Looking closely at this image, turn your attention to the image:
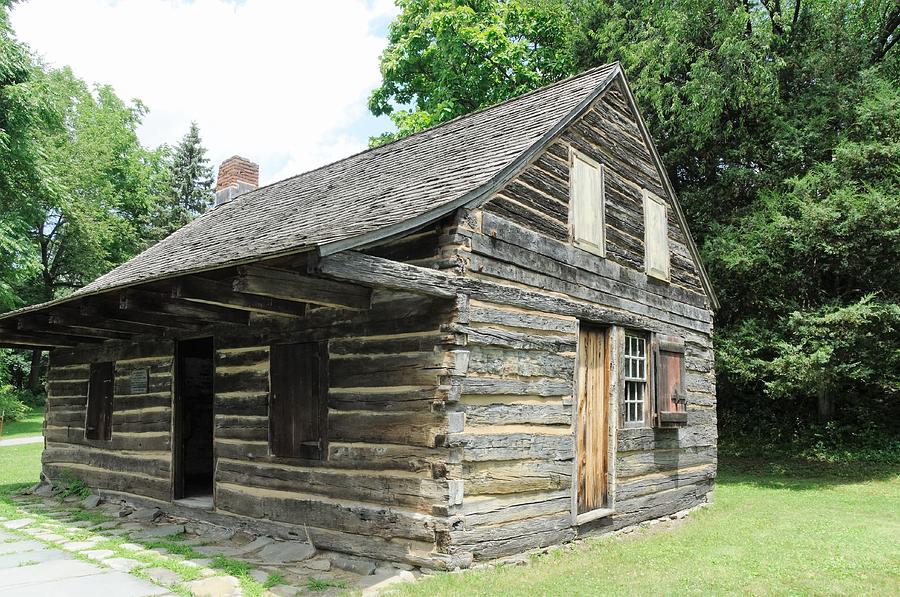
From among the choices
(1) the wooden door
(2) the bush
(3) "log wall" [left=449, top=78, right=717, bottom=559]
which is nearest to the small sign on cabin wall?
(3) "log wall" [left=449, top=78, right=717, bottom=559]

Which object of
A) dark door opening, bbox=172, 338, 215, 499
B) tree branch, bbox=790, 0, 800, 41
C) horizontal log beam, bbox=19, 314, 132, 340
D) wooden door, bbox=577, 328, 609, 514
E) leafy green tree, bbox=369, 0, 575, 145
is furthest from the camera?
leafy green tree, bbox=369, 0, 575, 145

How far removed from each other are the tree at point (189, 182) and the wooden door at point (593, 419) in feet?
91.9

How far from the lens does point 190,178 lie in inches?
1337

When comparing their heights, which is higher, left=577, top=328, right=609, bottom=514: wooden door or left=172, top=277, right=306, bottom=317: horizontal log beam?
left=172, top=277, right=306, bottom=317: horizontal log beam

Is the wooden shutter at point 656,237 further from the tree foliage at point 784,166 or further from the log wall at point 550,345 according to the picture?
the tree foliage at point 784,166

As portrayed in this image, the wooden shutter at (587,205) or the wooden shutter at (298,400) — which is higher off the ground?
the wooden shutter at (587,205)

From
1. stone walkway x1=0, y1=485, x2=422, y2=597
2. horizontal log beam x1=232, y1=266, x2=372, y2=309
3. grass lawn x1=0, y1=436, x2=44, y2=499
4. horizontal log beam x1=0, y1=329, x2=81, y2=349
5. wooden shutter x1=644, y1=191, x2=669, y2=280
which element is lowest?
grass lawn x1=0, y1=436, x2=44, y2=499

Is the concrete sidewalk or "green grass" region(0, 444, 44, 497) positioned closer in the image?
the concrete sidewalk

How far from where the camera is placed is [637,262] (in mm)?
10062

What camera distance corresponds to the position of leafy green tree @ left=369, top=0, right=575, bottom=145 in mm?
22000

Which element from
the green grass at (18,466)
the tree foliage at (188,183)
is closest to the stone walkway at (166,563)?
the green grass at (18,466)

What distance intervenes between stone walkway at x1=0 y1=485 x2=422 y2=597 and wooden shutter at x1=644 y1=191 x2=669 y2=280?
6020 mm

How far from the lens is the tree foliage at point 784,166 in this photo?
14.6 meters

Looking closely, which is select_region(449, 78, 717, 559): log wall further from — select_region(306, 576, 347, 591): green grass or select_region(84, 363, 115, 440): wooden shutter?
select_region(84, 363, 115, 440): wooden shutter
